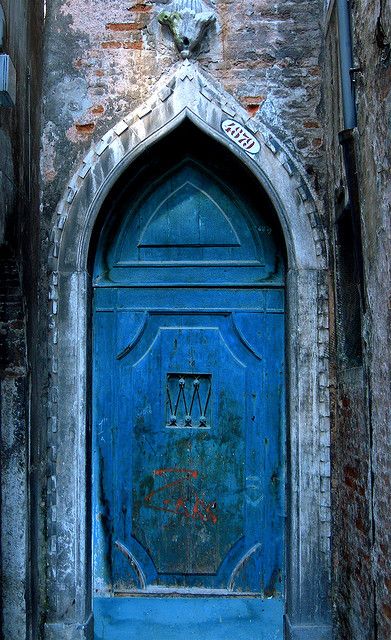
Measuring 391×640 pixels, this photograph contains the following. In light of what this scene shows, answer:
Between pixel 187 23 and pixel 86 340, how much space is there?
6.35 ft

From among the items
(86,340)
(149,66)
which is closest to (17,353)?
(86,340)

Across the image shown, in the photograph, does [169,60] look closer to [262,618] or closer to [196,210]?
[196,210]

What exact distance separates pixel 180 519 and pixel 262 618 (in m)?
0.73

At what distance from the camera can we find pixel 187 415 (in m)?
4.13

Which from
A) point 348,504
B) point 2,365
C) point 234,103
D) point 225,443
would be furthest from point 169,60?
point 348,504

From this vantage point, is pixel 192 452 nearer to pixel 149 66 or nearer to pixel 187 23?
pixel 149 66

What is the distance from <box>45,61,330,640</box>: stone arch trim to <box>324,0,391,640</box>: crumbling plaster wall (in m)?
0.13

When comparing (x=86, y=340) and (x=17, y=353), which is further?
(x=86, y=340)

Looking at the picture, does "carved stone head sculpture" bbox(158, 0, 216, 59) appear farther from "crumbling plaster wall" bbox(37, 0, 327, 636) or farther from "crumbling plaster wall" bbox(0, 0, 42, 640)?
"crumbling plaster wall" bbox(0, 0, 42, 640)

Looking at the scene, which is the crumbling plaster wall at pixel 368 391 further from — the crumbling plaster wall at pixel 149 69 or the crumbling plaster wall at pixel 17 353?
the crumbling plaster wall at pixel 17 353

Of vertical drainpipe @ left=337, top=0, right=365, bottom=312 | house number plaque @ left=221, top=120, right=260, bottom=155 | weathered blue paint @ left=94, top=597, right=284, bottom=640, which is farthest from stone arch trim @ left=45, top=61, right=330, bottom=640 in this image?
vertical drainpipe @ left=337, top=0, right=365, bottom=312

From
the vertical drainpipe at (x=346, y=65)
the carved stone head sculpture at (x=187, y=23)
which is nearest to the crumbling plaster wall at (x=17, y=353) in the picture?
the carved stone head sculpture at (x=187, y=23)

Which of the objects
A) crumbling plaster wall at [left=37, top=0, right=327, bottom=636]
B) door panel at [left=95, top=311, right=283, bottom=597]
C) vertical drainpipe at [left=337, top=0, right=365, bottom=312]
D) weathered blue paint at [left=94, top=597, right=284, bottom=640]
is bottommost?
weathered blue paint at [left=94, top=597, right=284, bottom=640]

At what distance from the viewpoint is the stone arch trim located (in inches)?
149
